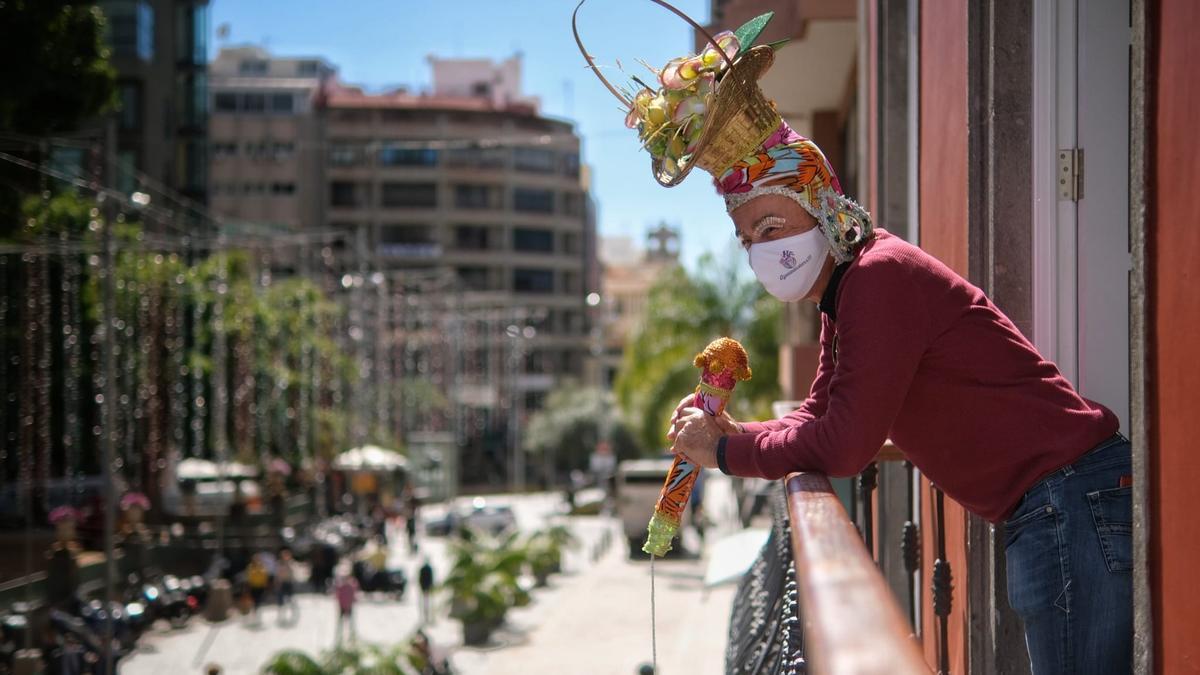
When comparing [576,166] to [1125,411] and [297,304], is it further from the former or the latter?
[1125,411]

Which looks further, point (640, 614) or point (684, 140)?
point (640, 614)

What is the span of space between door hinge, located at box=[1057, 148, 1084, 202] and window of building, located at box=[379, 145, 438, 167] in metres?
83.4

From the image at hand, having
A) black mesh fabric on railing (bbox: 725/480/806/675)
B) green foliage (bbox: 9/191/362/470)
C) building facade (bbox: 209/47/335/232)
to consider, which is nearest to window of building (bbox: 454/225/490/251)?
building facade (bbox: 209/47/335/232)

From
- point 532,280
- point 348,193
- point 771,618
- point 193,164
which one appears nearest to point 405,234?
point 348,193

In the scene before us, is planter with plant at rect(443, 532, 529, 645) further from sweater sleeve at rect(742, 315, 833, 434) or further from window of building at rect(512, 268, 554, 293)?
window of building at rect(512, 268, 554, 293)

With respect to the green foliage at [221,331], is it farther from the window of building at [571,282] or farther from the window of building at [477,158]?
the window of building at [571,282]

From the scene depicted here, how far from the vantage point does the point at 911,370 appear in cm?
296

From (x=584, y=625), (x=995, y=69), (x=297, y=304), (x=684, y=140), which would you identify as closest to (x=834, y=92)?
(x=584, y=625)

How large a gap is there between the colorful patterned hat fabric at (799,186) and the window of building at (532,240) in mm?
87204

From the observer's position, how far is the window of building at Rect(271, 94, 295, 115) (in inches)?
3102

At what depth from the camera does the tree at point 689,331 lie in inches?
1742

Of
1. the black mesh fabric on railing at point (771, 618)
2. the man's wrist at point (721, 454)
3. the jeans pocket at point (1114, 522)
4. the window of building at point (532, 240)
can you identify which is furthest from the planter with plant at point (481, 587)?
the window of building at point (532, 240)

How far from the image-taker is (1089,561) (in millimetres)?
3090

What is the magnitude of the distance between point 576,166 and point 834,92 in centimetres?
7785
